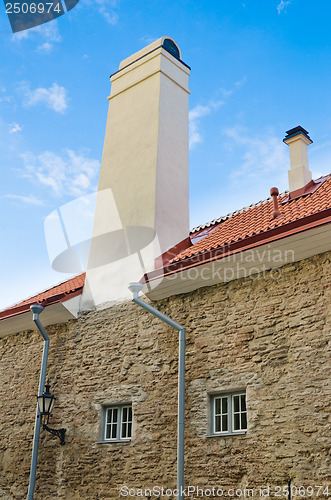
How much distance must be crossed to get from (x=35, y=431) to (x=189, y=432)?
3200 mm

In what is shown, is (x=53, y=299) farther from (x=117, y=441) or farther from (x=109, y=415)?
(x=117, y=441)

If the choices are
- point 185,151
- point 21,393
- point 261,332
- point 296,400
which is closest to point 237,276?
point 261,332

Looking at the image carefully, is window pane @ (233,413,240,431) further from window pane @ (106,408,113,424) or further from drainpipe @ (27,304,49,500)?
drainpipe @ (27,304,49,500)

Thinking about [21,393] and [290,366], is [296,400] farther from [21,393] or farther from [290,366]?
[21,393]

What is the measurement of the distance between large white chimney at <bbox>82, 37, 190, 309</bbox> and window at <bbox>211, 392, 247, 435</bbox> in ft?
8.86

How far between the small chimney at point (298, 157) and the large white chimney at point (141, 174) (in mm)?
2204

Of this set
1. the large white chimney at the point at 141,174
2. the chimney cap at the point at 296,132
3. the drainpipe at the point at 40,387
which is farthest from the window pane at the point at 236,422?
the chimney cap at the point at 296,132

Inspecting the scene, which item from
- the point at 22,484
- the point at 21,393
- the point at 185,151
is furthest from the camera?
the point at 185,151

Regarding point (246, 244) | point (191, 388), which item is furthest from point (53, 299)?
point (246, 244)

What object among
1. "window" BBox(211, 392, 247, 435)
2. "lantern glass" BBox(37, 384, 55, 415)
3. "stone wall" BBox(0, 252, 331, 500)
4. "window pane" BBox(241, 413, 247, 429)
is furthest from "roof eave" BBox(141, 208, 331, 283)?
"lantern glass" BBox(37, 384, 55, 415)

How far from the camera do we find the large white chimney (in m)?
9.84

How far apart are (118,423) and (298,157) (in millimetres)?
5529

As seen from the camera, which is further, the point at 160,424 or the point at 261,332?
the point at 160,424

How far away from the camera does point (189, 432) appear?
7.60 meters
